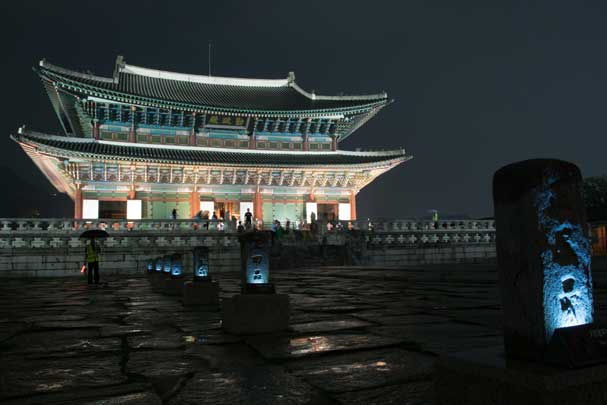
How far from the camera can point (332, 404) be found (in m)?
2.49

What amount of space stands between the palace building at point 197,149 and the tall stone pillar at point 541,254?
24.6 m

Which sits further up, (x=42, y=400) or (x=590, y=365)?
(x=590, y=365)

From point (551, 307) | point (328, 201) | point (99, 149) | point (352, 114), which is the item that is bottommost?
point (551, 307)

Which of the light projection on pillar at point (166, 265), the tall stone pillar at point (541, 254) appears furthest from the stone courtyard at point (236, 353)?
the light projection on pillar at point (166, 265)

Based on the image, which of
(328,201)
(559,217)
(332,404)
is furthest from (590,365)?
(328,201)

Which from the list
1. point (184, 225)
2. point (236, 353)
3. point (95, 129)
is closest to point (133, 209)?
point (95, 129)

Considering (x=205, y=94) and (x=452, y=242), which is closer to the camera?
(x=452, y=242)

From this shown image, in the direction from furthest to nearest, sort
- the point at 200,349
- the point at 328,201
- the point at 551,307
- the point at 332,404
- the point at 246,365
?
the point at 328,201
the point at 200,349
the point at 246,365
the point at 332,404
the point at 551,307

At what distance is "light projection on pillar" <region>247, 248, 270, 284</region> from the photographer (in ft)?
17.4

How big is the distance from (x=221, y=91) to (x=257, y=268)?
3176 centimetres

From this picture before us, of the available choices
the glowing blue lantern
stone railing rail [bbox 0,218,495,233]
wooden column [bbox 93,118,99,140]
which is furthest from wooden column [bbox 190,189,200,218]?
the glowing blue lantern

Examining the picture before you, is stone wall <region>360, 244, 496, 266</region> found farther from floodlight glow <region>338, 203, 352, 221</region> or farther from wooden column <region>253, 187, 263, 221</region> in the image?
wooden column <region>253, 187, 263, 221</region>

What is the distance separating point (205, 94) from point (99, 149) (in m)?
9.57

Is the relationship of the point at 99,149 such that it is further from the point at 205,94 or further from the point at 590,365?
the point at 590,365
